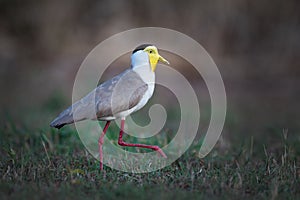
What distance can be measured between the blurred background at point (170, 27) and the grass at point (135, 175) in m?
5.37

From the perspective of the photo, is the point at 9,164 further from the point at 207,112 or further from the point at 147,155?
the point at 207,112

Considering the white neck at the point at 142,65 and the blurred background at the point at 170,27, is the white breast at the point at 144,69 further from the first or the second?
the blurred background at the point at 170,27

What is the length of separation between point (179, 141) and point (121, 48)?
7.38 m

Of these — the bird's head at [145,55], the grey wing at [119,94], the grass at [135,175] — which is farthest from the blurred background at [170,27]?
the grey wing at [119,94]

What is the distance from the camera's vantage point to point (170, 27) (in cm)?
1304

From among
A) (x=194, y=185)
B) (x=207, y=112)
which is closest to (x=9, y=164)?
(x=194, y=185)

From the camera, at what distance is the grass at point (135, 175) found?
4.00 meters

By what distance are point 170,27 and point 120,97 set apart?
8.25m

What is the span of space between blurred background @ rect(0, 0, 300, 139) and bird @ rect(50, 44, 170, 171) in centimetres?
597

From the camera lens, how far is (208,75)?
40.2ft

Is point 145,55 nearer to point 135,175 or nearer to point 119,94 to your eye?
point 119,94

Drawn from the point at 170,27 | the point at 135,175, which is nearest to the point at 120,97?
the point at 135,175

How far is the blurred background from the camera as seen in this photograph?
474 inches

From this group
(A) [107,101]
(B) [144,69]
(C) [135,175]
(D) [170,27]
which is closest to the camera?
(C) [135,175]
